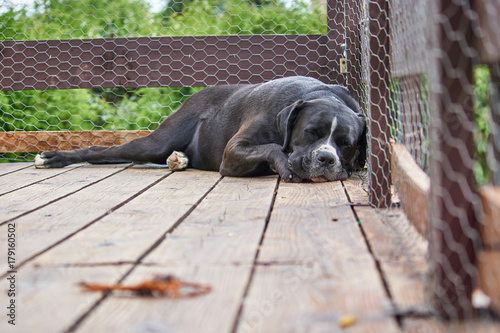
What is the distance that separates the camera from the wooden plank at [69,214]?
185cm

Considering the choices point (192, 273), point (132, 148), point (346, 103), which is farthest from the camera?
point (132, 148)

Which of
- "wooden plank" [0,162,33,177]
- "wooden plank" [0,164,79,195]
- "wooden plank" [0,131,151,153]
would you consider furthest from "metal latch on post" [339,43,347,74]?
"wooden plank" [0,162,33,177]

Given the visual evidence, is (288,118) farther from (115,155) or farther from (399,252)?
(399,252)

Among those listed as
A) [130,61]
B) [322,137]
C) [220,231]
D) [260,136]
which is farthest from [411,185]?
[130,61]

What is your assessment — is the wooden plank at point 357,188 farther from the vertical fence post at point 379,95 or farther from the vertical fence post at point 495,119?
the vertical fence post at point 495,119

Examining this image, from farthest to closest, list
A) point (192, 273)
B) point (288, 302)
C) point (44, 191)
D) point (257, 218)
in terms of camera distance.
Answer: point (44, 191), point (257, 218), point (192, 273), point (288, 302)

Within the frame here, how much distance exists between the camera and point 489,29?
110cm

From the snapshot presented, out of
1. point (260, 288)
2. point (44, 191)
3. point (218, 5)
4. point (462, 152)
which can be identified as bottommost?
point (44, 191)

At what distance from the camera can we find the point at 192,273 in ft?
4.86

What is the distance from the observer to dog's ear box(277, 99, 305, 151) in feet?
10.7

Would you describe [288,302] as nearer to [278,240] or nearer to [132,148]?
[278,240]

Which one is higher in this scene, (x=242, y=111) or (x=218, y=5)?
(x=218, y=5)

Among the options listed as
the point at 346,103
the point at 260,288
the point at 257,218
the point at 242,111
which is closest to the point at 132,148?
the point at 242,111

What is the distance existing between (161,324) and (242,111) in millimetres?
2602
